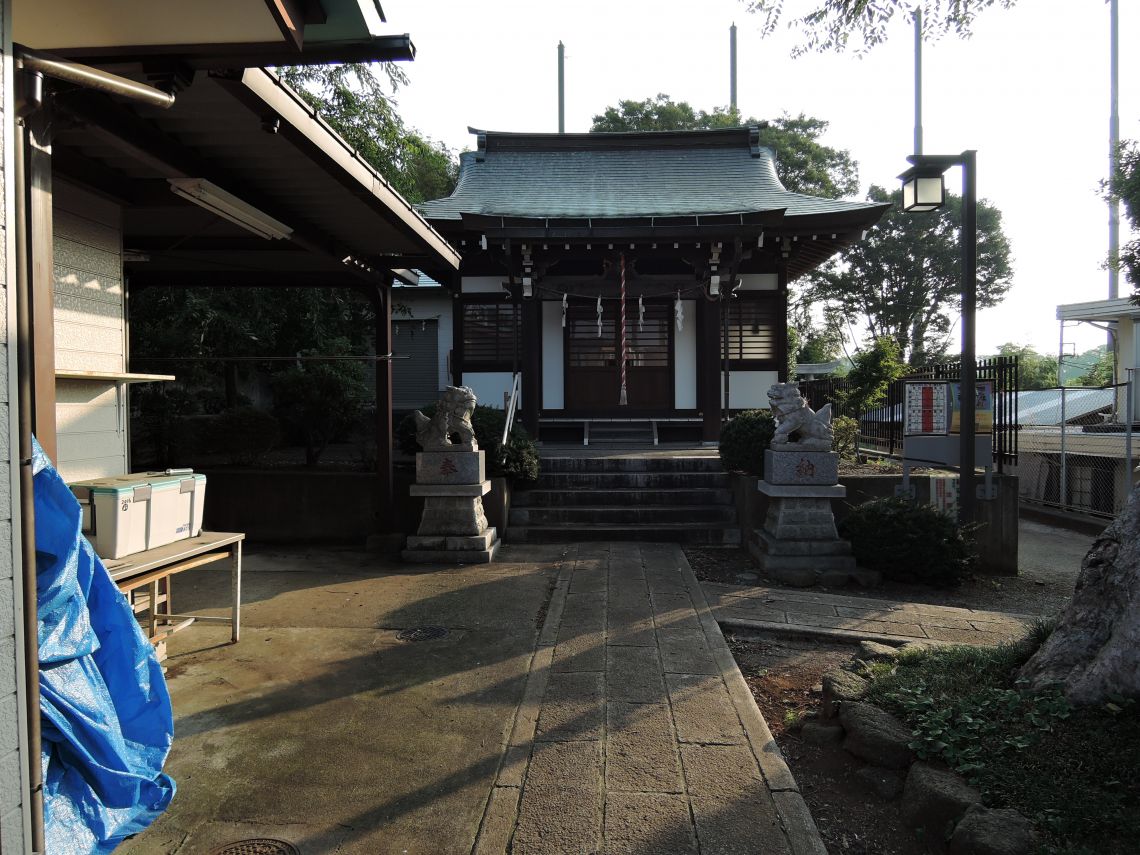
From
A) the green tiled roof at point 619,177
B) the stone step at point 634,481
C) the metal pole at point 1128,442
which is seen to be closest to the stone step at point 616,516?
the stone step at point 634,481

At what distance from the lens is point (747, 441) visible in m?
7.96

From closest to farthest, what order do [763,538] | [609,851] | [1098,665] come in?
[609,851], [1098,665], [763,538]

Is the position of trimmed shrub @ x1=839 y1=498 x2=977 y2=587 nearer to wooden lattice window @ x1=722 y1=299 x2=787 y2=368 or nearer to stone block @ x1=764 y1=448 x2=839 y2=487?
stone block @ x1=764 y1=448 x2=839 y2=487

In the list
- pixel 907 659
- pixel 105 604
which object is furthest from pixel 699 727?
pixel 105 604

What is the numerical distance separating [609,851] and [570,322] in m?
10.5

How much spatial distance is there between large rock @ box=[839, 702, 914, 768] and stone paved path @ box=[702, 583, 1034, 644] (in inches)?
72.7

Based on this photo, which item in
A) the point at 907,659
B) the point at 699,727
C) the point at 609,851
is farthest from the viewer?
the point at 907,659

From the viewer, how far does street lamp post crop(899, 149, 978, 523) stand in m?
7.20

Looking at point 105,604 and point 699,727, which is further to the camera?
point 699,727

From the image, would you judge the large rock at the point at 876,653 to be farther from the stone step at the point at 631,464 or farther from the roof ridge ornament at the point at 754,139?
the roof ridge ornament at the point at 754,139

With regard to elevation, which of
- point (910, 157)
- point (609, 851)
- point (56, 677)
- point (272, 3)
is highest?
point (910, 157)

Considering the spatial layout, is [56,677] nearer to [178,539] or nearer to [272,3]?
[178,539]

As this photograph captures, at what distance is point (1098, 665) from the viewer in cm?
286

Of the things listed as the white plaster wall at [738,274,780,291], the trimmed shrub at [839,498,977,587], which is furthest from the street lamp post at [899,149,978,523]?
the white plaster wall at [738,274,780,291]
